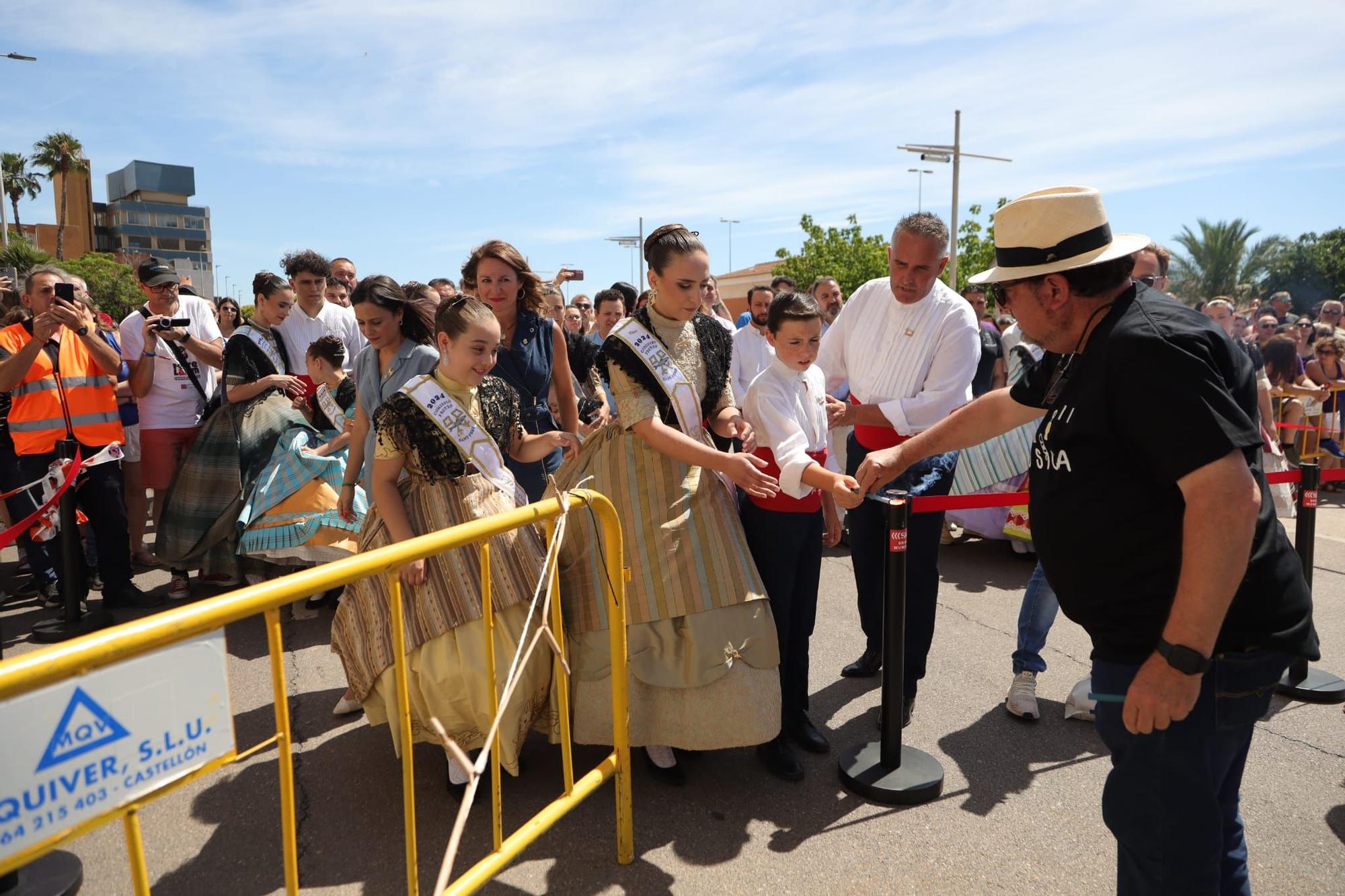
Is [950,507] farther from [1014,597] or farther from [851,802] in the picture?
[1014,597]

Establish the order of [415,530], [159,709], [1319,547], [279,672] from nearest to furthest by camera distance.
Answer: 1. [159,709]
2. [279,672]
3. [415,530]
4. [1319,547]

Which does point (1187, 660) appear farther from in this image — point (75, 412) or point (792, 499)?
point (75, 412)

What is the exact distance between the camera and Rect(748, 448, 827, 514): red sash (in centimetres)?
304

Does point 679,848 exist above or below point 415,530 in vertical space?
below

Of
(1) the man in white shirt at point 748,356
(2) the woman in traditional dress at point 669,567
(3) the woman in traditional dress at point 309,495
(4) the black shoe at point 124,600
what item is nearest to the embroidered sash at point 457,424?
(2) the woman in traditional dress at point 669,567

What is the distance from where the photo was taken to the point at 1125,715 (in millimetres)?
1771

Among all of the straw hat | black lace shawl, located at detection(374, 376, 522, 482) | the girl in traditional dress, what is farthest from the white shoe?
the straw hat

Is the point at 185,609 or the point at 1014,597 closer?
the point at 185,609

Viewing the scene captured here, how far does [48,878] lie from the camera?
2.51 metres

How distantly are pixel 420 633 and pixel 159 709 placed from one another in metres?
1.36

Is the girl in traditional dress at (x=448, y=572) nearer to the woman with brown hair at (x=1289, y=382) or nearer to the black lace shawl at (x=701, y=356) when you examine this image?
the black lace shawl at (x=701, y=356)

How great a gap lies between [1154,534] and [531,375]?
109 inches

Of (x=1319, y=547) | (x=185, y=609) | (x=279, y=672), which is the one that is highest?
(x=185, y=609)

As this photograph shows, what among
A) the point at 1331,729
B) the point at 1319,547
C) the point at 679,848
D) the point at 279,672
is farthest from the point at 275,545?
the point at 1319,547
